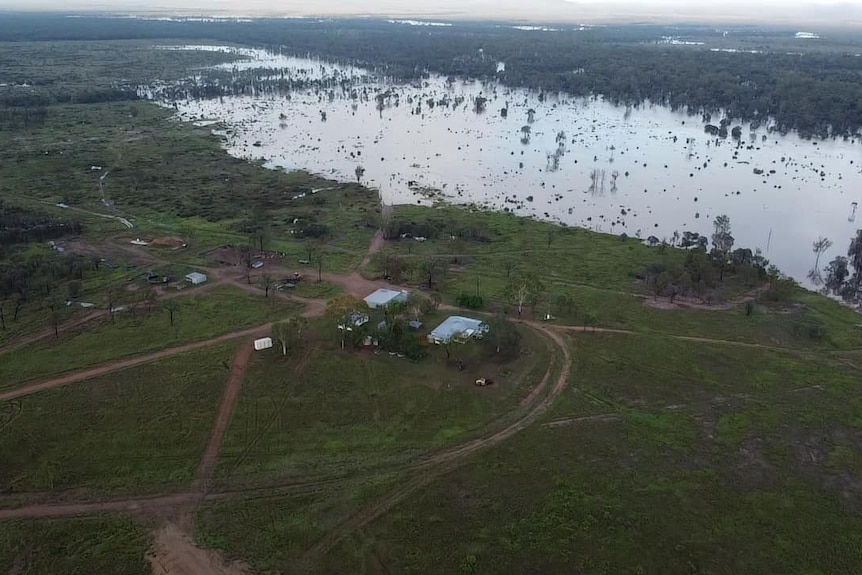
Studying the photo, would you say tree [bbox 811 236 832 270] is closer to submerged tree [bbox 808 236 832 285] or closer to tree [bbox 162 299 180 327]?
submerged tree [bbox 808 236 832 285]

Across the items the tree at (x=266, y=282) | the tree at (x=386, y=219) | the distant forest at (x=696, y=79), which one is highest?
the distant forest at (x=696, y=79)

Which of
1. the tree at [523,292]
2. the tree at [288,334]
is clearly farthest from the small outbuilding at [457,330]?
the tree at [288,334]

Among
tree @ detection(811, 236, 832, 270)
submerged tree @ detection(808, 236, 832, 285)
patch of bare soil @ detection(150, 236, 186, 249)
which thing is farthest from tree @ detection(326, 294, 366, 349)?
tree @ detection(811, 236, 832, 270)

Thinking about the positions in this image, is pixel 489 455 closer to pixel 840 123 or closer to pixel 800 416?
pixel 800 416

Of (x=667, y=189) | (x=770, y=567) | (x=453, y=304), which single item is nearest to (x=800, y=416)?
(x=770, y=567)

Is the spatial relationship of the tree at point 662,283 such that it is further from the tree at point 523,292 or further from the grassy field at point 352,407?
the grassy field at point 352,407
